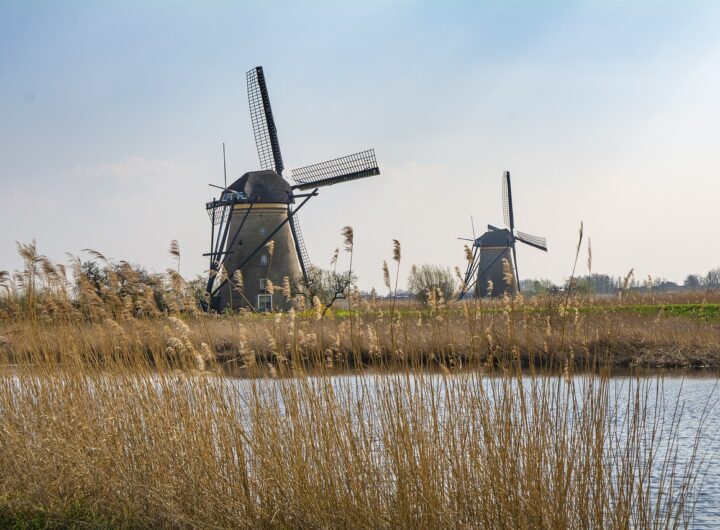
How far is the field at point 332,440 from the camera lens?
3.86m

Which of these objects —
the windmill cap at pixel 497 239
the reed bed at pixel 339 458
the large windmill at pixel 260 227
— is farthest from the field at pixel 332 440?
the windmill cap at pixel 497 239

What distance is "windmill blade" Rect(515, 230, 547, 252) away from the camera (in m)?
39.2

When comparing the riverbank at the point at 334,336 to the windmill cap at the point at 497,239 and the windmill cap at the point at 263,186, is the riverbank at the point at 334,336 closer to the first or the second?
the windmill cap at the point at 263,186

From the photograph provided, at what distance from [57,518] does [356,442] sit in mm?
2017

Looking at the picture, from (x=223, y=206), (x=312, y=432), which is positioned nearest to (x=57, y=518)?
(x=312, y=432)

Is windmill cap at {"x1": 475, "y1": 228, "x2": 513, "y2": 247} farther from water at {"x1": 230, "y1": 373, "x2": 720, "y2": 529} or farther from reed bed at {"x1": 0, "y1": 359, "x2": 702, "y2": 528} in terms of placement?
reed bed at {"x1": 0, "y1": 359, "x2": 702, "y2": 528}

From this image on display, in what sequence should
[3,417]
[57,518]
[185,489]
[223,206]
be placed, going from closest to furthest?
[185,489], [57,518], [3,417], [223,206]

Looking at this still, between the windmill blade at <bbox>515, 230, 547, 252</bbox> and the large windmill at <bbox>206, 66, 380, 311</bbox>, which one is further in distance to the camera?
the windmill blade at <bbox>515, 230, 547, 252</bbox>

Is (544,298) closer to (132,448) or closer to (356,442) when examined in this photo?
(356,442)

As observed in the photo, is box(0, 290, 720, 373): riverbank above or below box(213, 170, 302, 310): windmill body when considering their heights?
below

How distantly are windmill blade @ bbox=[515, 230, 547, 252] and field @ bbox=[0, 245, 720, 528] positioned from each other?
34684mm

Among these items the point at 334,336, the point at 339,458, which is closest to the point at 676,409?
the point at 339,458

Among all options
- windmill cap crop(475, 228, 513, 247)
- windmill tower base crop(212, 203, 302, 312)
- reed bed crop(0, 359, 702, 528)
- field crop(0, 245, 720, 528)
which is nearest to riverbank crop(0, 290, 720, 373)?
field crop(0, 245, 720, 528)

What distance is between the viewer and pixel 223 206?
1028 inches
